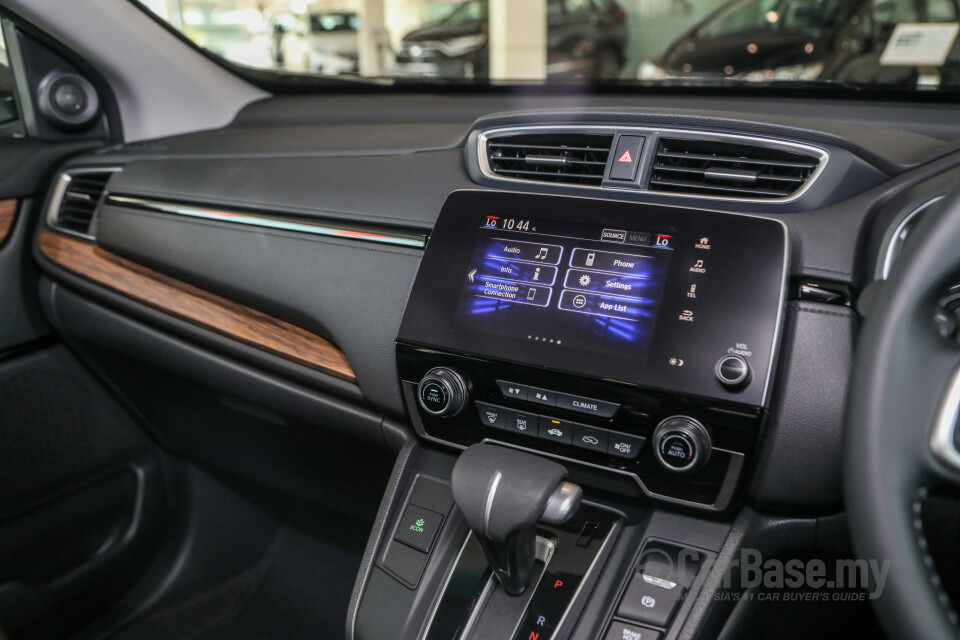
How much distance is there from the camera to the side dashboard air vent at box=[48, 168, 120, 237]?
1.57 meters

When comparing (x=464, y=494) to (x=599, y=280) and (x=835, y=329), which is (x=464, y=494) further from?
(x=835, y=329)

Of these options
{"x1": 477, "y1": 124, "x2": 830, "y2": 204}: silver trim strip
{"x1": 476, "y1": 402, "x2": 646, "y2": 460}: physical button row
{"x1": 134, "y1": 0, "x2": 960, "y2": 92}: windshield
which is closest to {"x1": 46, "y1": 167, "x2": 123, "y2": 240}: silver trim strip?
{"x1": 134, "y1": 0, "x2": 960, "y2": 92}: windshield

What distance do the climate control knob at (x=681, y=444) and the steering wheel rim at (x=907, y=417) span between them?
25 cm

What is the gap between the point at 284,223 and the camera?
49.9 inches

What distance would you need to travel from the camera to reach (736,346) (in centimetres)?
86

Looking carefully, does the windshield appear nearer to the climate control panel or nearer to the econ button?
the climate control panel

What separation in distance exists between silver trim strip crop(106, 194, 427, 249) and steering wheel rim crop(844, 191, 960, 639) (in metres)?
0.64

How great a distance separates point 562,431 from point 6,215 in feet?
4.04

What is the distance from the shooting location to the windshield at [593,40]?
1.47 metres

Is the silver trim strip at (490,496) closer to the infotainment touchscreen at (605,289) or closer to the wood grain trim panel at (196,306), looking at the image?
the infotainment touchscreen at (605,289)

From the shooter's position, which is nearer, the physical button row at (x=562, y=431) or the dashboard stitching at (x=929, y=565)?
the dashboard stitching at (x=929, y=565)

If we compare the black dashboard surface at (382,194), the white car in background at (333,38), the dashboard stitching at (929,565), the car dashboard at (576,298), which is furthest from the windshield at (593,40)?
the dashboard stitching at (929,565)

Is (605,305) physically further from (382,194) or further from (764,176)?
(382,194)

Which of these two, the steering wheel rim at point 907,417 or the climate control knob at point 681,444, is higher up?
the steering wheel rim at point 907,417
